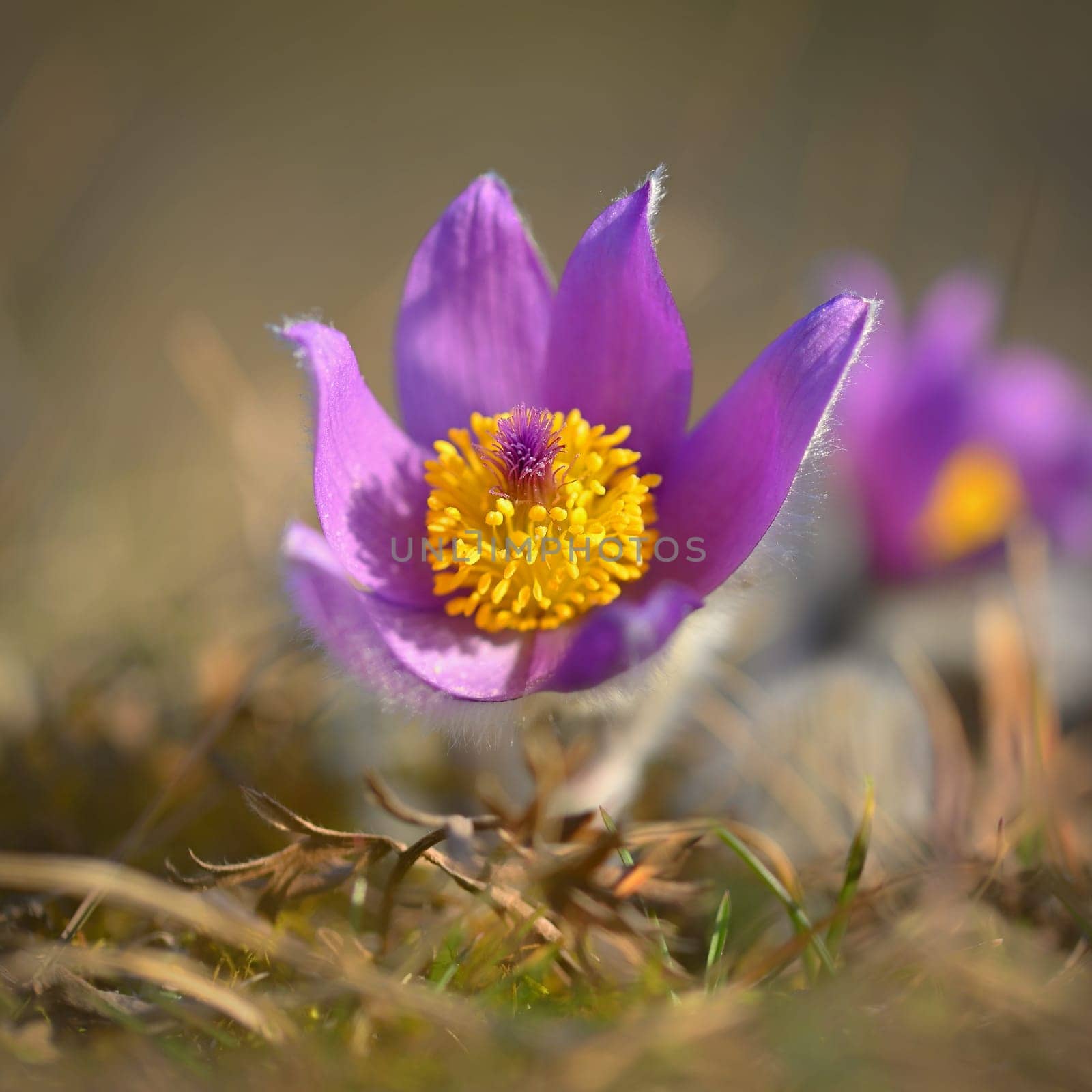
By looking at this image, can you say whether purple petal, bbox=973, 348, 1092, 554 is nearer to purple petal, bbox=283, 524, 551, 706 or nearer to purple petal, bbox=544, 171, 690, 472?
purple petal, bbox=544, 171, 690, 472

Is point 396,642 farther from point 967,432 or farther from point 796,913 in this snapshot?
point 967,432

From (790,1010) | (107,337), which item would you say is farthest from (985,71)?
(790,1010)

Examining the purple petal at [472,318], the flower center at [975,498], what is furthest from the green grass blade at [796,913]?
the flower center at [975,498]

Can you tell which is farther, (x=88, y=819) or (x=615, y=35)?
(x=615, y=35)

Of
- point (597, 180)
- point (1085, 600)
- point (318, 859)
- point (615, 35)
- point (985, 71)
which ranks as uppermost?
point (985, 71)

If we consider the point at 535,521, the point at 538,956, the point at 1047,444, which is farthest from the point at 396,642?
the point at 1047,444

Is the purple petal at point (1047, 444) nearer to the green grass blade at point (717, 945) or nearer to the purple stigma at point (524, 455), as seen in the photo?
the purple stigma at point (524, 455)

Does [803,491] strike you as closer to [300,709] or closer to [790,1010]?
[790,1010]
